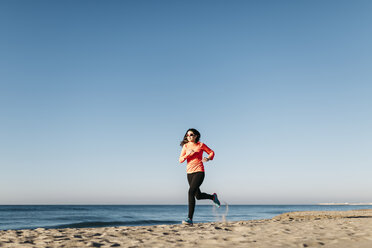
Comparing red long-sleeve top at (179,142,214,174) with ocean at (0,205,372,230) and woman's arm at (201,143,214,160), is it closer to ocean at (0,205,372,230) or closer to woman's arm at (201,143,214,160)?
woman's arm at (201,143,214,160)

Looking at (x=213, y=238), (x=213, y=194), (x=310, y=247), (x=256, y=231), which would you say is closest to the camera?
(x=310, y=247)

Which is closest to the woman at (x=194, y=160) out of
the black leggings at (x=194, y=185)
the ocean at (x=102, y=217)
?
the black leggings at (x=194, y=185)

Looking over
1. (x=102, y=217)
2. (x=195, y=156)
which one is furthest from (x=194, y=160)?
(x=102, y=217)

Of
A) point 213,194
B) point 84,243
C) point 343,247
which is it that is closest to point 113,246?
point 84,243

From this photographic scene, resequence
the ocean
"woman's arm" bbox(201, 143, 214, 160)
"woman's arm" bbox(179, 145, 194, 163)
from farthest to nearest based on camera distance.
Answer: the ocean
"woman's arm" bbox(201, 143, 214, 160)
"woman's arm" bbox(179, 145, 194, 163)

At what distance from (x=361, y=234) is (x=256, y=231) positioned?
1563 millimetres

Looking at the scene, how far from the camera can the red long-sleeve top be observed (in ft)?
21.0

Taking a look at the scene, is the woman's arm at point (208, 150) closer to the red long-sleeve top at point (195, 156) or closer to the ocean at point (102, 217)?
the red long-sleeve top at point (195, 156)

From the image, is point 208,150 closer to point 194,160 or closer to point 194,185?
point 194,160

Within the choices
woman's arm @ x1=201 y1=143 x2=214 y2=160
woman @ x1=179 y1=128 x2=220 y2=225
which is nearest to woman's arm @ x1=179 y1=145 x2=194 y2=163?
woman @ x1=179 y1=128 x2=220 y2=225

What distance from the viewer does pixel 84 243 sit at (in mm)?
4023

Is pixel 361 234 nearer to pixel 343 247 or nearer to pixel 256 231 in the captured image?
pixel 343 247

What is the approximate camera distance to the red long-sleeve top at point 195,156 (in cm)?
640

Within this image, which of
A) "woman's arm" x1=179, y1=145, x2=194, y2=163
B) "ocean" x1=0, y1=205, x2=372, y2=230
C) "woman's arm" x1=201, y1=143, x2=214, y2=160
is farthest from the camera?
"ocean" x1=0, y1=205, x2=372, y2=230
